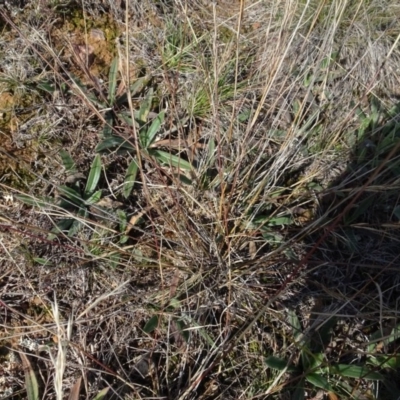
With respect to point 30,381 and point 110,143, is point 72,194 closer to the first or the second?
point 110,143

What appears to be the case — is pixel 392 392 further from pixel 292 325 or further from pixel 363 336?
pixel 292 325

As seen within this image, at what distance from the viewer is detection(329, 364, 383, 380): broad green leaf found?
141 cm

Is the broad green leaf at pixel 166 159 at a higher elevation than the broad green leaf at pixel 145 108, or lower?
lower

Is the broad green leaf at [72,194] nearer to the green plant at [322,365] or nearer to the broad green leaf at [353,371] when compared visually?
the green plant at [322,365]

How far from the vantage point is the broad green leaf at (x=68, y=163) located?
1.62 metres

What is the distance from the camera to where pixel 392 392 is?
1.46 meters

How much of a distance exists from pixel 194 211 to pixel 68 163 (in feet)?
1.32

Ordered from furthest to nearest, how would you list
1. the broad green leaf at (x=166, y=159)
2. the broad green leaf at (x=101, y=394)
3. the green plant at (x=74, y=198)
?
the broad green leaf at (x=166, y=159), the green plant at (x=74, y=198), the broad green leaf at (x=101, y=394)

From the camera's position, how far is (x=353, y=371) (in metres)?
1.44

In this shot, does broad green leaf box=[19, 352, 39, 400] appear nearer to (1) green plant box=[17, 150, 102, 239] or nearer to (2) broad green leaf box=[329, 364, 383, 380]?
(1) green plant box=[17, 150, 102, 239]

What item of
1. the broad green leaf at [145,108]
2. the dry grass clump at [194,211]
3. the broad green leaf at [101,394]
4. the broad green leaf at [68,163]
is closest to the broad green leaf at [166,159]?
the dry grass clump at [194,211]

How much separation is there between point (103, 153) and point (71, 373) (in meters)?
0.64

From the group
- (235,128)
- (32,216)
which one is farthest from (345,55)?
(32,216)

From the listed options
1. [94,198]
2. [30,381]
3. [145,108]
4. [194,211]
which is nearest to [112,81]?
[145,108]
